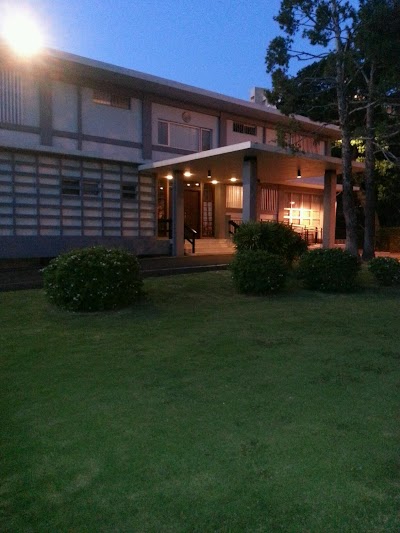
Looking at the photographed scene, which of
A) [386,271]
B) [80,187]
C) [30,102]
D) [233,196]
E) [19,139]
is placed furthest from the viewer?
[233,196]

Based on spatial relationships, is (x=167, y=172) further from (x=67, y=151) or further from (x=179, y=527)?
(x=179, y=527)

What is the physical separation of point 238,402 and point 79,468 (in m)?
1.48

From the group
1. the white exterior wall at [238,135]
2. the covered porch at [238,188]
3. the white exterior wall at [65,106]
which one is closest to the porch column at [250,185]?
the covered porch at [238,188]

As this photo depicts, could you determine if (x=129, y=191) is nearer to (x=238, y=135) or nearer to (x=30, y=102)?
(x=30, y=102)

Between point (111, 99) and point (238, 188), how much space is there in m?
7.52

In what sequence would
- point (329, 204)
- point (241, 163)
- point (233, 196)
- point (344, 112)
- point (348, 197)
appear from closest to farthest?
Result: point (344, 112) < point (348, 197) < point (241, 163) < point (329, 204) < point (233, 196)

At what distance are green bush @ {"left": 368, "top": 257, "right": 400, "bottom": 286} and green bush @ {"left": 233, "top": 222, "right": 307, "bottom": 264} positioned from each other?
206 centimetres

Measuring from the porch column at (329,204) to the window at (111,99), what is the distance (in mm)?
7666

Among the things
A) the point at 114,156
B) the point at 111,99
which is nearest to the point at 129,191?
the point at 114,156

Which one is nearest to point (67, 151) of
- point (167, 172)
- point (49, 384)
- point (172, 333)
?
point (167, 172)

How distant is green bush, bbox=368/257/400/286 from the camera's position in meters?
10.6

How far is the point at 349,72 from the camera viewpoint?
13.3m

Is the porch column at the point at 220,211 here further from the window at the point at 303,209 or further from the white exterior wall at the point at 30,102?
the white exterior wall at the point at 30,102

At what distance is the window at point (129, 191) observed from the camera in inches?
656
